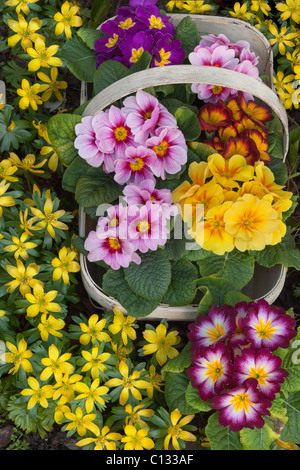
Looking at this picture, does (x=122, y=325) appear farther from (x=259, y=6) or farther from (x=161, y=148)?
(x=259, y=6)

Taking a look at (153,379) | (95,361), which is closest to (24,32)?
(95,361)

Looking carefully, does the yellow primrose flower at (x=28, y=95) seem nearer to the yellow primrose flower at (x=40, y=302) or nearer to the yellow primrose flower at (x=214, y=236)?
the yellow primrose flower at (x=40, y=302)

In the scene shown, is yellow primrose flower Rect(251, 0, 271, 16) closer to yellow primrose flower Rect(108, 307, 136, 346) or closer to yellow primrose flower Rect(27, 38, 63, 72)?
yellow primrose flower Rect(27, 38, 63, 72)

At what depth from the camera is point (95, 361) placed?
5.87 ft

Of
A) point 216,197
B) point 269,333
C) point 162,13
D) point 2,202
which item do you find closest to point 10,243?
point 2,202

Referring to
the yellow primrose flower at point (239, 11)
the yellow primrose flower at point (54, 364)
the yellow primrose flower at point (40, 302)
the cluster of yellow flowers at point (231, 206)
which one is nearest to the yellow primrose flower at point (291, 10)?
the yellow primrose flower at point (239, 11)

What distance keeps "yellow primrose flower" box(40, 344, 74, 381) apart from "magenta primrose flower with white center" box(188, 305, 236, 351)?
419 millimetres

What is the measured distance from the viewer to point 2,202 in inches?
73.0

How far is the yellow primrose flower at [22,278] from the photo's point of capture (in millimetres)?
1805

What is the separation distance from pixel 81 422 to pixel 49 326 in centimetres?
33

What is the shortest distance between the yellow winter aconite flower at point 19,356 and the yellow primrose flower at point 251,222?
77 cm

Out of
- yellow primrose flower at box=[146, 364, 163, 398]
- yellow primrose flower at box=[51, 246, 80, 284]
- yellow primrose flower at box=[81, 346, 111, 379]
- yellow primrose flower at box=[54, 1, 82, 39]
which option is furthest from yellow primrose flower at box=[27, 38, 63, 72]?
yellow primrose flower at box=[146, 364, 163, 398]
